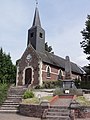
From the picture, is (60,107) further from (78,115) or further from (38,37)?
(38,37)

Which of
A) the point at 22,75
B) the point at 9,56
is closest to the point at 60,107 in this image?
the point at 22,75

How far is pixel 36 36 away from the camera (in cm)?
3538

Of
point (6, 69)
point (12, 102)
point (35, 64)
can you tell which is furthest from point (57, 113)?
point (6, 69)

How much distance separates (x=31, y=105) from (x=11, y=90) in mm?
9540

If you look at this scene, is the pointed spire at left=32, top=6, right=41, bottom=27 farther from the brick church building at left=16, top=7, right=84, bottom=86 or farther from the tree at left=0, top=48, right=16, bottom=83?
the tree at left=0, top=48, right=16, bottom=83

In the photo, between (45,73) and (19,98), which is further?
(45,73)

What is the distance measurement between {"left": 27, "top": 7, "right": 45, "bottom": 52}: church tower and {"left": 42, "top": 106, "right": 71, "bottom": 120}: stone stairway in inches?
790

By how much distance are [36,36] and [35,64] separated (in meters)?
5.16

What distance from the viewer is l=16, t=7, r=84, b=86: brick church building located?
32.9m

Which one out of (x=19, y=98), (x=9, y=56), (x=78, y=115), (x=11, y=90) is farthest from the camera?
(x=9, y=56)

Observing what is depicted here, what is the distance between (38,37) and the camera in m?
35.6

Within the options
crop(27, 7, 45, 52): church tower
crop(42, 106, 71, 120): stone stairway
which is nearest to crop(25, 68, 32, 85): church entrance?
crop(27, 7, 45, 52): church tower

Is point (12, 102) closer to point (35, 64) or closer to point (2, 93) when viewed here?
point (2, 93)

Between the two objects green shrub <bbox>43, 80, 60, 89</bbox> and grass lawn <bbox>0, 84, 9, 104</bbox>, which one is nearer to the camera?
grass lawn <bbox>0, 84, 9, 104</bbox>
